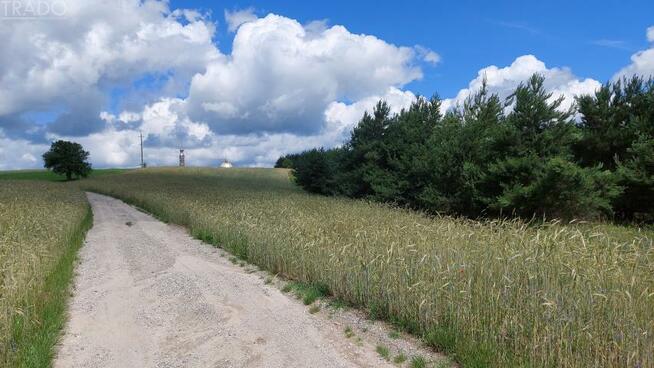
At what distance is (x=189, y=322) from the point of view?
23.1ft

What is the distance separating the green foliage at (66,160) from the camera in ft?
264

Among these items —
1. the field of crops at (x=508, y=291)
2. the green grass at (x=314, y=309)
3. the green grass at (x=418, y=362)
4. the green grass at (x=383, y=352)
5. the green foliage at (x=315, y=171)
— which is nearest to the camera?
the field of crops at (x=508, y=291)

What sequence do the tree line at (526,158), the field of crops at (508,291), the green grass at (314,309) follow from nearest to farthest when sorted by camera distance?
the field of crops at (508,291) → the green grass at (314,309) → the tree line at (526,158)

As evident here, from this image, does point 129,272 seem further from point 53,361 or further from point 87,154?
point 87,154

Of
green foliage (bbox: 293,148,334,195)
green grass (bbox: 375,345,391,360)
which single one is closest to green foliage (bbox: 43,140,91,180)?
green foliage (bbox: 293,148,334,195)

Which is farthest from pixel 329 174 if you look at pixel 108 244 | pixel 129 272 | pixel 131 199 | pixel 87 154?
pixel 87 154

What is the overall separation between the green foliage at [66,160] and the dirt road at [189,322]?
81.3 metres

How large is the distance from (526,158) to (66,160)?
84.7 meters

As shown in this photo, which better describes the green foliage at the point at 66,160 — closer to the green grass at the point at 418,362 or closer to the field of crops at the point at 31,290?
the field of crops at the point at 31,290

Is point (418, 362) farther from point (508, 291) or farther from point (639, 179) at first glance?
point (639, 179)

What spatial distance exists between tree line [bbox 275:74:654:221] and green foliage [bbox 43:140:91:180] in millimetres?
70540

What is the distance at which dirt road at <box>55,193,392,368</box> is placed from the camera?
5648mm

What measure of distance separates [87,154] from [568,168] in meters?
90.0

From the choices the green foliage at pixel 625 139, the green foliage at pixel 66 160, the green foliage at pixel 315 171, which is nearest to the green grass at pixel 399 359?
the green foliage at pixel 625 139
